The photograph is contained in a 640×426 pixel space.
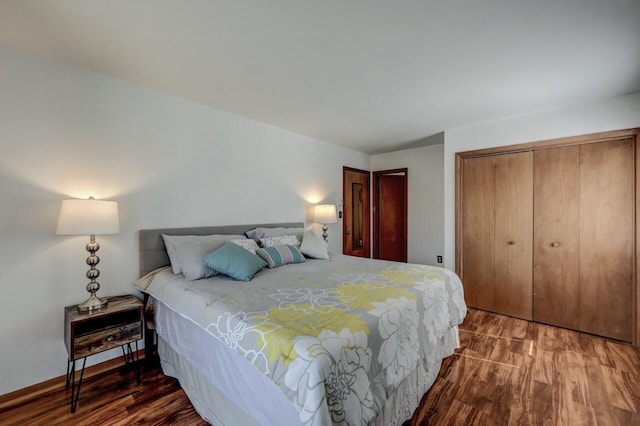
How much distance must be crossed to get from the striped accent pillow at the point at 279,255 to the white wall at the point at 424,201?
8.84 feet

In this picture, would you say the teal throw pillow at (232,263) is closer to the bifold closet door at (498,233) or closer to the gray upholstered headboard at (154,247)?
the gray upholstered headboard at (154,247)

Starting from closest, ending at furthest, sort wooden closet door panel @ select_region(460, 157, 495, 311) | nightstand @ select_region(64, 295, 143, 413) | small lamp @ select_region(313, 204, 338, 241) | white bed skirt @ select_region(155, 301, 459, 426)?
white bed skirt @ select_region(155, 301, 459, 426), nightstand @ select_region(64, 295, 143, 413), wooden closet door panel @ select_region(460, 157, 495, 311), small lamp @ select_region(313, 204, 338, 241)

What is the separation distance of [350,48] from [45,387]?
3.22 m

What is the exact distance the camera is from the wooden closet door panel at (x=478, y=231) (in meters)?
3.38

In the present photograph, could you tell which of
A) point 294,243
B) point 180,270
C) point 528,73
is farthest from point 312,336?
point 528,73

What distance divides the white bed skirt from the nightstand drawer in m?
0.18

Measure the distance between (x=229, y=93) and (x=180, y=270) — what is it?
1653 mm

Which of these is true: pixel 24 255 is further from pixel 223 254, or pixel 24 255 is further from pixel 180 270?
pixel 223 254

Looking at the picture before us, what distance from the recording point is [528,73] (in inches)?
85.2

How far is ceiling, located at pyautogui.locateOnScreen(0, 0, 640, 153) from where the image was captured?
58.5 inches

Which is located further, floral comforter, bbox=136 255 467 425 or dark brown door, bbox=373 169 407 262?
dark brown door, bbox=373 169 407 262

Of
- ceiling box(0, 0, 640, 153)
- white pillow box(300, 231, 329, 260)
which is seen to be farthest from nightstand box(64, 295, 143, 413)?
ceiling box(0, 0, 640, 153)

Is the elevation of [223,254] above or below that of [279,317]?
above

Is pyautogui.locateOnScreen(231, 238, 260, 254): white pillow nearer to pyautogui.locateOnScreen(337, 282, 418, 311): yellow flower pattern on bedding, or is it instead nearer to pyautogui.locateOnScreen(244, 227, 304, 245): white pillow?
pyautogui.locateOnScreen(244, 227, 304, 245): white pillow
